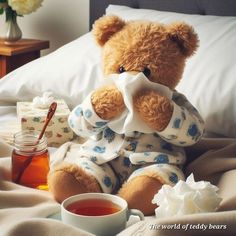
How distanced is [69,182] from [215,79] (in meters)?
0.48

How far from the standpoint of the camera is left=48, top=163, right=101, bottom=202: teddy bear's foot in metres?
0.90

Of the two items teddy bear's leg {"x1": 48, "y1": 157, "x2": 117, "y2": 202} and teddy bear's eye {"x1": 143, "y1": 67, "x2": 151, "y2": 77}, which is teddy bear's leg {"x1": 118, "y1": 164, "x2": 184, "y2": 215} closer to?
teddy bear's leg {"x1": 48, "y1": 157, "x2": 117, "y2": 202}

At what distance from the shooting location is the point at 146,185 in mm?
882

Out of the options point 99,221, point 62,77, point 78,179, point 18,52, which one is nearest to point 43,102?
point 62,77

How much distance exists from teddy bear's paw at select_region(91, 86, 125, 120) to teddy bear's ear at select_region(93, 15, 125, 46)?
16 cm

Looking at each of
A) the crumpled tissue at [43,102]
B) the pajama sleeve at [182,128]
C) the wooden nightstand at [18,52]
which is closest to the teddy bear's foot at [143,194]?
the pajama sleeve at [182,128]

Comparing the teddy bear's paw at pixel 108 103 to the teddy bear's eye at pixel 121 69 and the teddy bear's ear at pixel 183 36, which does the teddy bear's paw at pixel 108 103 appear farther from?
the teddy bear's ear at pixel 183 36

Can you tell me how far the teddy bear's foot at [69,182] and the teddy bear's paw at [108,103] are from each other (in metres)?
0.12

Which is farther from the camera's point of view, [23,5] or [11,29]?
[11,29]

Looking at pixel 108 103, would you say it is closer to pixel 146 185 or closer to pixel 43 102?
pixel 146 185

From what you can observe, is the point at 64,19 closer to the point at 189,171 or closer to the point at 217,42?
the point at 217,42

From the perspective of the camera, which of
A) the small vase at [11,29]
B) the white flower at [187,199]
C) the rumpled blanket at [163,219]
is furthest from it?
the small vase at [11,29]

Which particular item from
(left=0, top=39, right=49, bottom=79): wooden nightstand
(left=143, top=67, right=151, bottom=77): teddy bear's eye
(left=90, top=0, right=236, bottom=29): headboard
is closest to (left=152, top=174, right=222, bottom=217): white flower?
(left=143, top=67, right=151, bottom=77): teddy bear's eye

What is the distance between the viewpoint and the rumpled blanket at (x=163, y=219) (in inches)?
25.3
